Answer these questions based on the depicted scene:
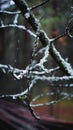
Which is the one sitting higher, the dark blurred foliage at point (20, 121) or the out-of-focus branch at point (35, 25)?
the out-of-focus branch at point (35, 25)

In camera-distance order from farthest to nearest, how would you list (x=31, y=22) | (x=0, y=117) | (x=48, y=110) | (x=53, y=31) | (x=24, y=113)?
(x=53, y=31) < (x=48, y=110) < (x=24, y=113) < (x=0, y=117) < (x=31, y=22)

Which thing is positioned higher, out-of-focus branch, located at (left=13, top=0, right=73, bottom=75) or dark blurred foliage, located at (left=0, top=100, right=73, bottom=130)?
out-of-focus branch, located at (left=13, top=0, right=73, bottom=75)

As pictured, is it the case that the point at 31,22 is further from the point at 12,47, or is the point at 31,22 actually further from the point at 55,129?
the point at 12,47

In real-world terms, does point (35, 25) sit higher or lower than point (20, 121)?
higher

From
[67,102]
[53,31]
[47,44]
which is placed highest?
[47,44]

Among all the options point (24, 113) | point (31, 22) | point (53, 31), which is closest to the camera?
point (31, 22)

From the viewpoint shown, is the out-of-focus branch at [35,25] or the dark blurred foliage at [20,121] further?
the dark blurred foliage at [20,121]

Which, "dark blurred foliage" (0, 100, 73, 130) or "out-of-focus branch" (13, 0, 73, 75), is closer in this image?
"out-of-focus branch" (13, 0, 73, 75)

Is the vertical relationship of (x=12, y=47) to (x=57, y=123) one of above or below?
below

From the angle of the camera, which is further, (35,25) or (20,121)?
(20,121)

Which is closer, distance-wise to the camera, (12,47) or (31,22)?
(31,22)

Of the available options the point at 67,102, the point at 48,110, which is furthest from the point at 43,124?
the point at 67,102
